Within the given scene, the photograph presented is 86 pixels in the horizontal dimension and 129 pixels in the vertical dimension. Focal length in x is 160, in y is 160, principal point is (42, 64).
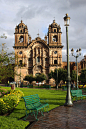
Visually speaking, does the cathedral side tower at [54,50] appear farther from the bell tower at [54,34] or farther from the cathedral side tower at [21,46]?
the cathedral side tower at [21,46]

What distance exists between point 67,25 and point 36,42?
48780 mm

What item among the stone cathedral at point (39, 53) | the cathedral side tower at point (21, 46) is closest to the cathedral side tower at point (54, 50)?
the stone cathedral at point (39, 53)

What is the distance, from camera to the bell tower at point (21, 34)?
195 ft

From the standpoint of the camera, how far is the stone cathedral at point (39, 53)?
58969 mm

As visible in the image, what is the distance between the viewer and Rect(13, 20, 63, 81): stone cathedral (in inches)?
2322

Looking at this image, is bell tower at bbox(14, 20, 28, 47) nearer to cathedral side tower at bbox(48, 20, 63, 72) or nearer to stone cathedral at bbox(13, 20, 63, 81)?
stone cathedral at bbox(13, 20, 63, 81)

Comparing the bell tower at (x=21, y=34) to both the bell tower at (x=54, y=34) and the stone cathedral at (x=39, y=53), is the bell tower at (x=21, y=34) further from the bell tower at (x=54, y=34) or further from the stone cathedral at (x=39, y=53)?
the bell tower at (x=54, y=34)

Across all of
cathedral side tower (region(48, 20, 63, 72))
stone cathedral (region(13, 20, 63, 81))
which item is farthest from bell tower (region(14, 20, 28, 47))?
cathedral side tower (region(48, 20, 63, 72))

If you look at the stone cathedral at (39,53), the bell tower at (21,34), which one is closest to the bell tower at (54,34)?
the stone cathedral at (39,53)

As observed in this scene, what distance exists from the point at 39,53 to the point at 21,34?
9.94 meters

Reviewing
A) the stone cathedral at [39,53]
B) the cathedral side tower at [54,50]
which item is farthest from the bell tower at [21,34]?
the cathedral side tower at [54,50]

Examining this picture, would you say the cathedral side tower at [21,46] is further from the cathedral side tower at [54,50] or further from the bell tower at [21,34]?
the cathedral side tower at [54,50]

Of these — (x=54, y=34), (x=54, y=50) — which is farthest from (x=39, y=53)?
(x=54, y=34)

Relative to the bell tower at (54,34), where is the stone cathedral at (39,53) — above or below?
below
